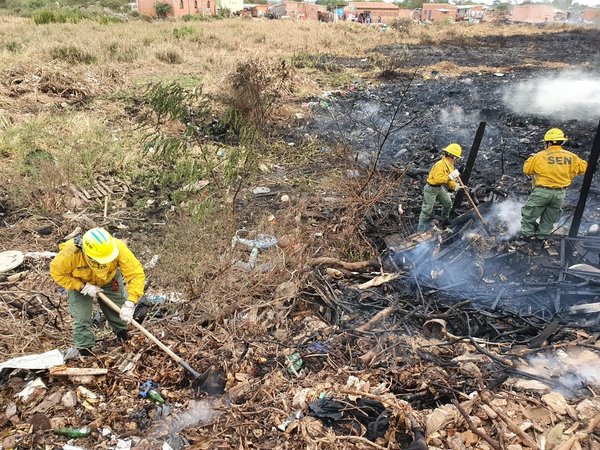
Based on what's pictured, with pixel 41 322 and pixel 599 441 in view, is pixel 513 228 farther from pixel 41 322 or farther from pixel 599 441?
pixel 41 322

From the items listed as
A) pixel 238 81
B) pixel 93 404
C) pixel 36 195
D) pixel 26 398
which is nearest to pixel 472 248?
pixel 93 404

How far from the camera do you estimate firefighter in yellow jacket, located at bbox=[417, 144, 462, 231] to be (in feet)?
17.7

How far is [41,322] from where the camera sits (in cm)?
409

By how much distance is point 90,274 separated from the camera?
3592mm

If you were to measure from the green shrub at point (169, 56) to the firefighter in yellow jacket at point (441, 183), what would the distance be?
43.5 feet

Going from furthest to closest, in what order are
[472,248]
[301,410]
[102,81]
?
[102,81] < [472,248] < [301,410]

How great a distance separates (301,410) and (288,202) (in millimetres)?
4115

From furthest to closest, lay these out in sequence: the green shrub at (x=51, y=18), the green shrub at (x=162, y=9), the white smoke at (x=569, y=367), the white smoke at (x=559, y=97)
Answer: the green shrub at (x=162, y=9) → the green shrub at (x=51, y=18) → the white smoke at (x=559, y=97) → the white smoke at (x=569, y=367)

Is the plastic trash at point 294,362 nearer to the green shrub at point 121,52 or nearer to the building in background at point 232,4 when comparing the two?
the green shrub at point 121,52

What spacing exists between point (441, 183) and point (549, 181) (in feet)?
3.92

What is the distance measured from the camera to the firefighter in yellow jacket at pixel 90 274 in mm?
3324

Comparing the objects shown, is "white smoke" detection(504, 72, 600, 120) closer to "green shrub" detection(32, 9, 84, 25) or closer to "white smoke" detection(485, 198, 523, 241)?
"white smoke" detection(485, 198, 523, 241)

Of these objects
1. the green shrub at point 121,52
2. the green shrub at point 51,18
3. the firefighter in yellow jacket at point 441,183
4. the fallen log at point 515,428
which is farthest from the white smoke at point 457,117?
the green shrub at point 51,18

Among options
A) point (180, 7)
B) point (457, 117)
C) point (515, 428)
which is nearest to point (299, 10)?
point (180, 7)
